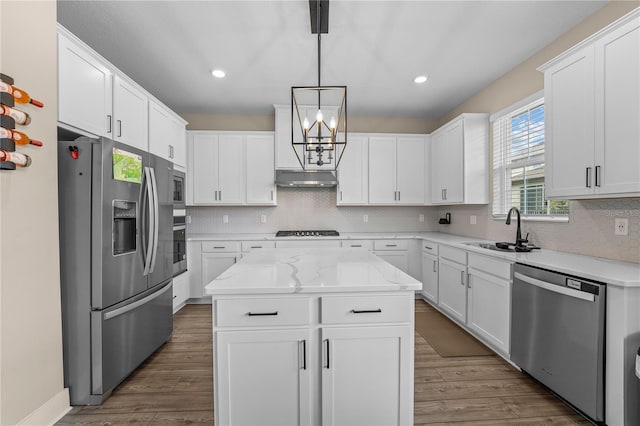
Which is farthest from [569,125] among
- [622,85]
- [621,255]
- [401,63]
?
[401,63]

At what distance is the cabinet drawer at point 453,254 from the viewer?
3004mm

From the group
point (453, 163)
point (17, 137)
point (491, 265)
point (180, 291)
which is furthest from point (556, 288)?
point (180, 291)

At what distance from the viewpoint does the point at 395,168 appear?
4.39m

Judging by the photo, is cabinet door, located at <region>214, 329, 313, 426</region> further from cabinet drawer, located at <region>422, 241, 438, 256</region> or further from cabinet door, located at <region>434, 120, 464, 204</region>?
cabinet door, located at <region>434, 120, 464, 204</region>

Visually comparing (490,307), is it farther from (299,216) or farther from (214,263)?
(214,263)

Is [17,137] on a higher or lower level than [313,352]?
higher

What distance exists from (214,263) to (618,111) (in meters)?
4.14

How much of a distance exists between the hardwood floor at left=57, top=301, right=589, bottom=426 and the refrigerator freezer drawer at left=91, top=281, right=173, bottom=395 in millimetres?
147

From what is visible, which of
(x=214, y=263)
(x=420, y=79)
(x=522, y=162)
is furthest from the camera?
(x=214, y=263)

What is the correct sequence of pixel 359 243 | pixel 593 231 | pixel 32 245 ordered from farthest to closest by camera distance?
pixel 359 243, pixel 593 231, pixel 32 245

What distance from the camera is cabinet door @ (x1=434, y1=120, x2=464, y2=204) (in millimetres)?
3557

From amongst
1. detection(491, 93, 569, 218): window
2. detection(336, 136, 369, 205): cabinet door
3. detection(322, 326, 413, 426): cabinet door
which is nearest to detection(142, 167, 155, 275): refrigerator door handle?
detection(322, 326, 413, 426): cabinet door

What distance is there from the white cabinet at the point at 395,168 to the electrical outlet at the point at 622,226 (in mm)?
2405

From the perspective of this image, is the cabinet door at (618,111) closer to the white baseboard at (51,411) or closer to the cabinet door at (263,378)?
the cabinet door at (263,378)
